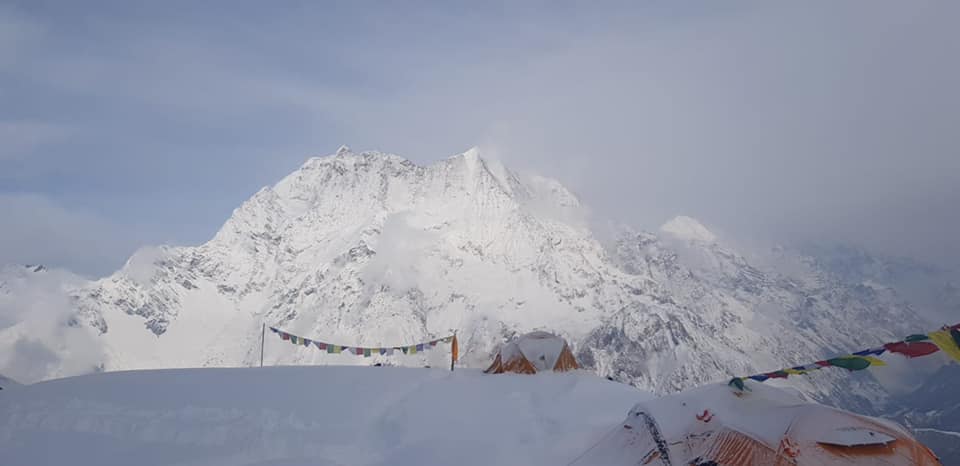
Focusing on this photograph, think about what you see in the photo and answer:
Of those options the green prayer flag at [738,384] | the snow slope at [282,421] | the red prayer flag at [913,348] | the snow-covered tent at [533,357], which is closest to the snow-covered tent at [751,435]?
the green prayer flag at [738,384]

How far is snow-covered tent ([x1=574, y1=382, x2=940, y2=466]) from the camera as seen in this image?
41.7 ft

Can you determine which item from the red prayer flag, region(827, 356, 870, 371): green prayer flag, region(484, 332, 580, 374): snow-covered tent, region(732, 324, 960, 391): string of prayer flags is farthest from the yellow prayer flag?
region(484, 332, 580, 374): snow-covered tent

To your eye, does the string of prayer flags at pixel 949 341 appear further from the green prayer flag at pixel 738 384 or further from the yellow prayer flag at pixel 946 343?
the green prayer flag at pixel 738 384

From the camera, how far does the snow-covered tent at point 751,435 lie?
1270cm

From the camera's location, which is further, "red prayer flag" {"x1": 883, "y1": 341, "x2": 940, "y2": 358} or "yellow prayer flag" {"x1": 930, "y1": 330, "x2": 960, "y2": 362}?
"red prayer flag" {"x1": 883, "y1": 341, "x2": 940, "y2": 358}

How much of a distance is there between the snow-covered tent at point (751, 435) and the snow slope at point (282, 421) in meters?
2.10

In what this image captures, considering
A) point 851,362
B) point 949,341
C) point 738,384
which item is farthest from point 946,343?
point 738,384

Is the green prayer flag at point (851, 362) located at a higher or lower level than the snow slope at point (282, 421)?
higher

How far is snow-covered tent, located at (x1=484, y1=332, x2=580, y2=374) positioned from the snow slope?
22.0 ft

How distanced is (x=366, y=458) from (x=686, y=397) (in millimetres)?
7708

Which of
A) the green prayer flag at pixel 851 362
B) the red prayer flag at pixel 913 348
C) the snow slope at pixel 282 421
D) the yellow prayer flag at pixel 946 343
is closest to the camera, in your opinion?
the yellow prayer flag at pixel 946 343

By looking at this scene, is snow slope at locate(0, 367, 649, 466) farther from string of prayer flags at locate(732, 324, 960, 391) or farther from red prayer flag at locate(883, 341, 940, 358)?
red prayer flag at locate(883, 341, 940, 358)

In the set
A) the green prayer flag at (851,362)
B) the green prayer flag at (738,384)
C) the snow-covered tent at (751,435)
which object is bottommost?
the snow-covered tent at (751,435)

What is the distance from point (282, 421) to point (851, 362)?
13.8m
